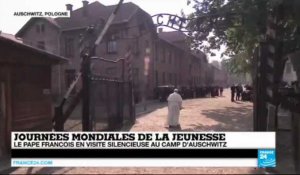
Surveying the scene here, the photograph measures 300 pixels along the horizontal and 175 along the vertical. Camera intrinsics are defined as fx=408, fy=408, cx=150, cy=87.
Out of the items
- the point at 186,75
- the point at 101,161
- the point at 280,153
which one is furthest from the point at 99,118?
the point at 186,75

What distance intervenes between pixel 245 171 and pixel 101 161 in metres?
3.08

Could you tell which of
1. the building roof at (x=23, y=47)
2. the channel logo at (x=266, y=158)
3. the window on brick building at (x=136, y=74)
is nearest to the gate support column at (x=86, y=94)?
the building roof at (x=23, y=47)

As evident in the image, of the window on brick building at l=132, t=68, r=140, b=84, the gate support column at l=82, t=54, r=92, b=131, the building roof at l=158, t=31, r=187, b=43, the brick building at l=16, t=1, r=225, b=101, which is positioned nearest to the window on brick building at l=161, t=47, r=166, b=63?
the brick building at l=16, t=1, r=225, b=101

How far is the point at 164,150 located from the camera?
27.1 feet

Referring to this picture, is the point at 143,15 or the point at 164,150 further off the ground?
the point at 143,15

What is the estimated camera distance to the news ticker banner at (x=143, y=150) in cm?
812

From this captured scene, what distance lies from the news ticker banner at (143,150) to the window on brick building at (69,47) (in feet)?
110

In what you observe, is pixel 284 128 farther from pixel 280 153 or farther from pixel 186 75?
pixel 186 75

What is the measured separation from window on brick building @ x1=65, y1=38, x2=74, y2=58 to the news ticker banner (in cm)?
3355

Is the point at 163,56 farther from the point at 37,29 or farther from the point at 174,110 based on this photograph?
the point at 174,110

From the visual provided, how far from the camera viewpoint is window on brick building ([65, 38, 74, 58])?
1631 inches

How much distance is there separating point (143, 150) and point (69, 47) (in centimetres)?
3489
